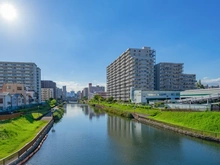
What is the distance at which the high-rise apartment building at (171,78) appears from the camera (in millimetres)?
71688

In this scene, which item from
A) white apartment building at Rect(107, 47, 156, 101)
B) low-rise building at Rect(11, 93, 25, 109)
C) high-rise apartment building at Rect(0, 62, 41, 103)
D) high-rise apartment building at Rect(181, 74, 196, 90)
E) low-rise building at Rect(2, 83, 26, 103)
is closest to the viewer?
low-rise building at Rect(11, 93, 25, 109)

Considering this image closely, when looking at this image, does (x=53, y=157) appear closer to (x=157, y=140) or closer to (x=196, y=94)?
(x=157, y=140)

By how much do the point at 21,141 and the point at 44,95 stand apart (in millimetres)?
99650

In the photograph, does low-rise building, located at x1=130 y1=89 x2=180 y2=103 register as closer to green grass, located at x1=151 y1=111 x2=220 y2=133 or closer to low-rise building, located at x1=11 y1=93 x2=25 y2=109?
green grass, located at x1=151 y1=111 x2=220 y2=133

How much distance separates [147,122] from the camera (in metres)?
33.4

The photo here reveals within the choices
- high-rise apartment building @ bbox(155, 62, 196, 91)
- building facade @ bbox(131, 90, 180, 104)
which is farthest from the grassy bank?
high-rise apartment building @ bbox(155, 62, 196, 91)

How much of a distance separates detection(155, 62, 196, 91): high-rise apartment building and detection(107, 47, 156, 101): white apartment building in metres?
6.30

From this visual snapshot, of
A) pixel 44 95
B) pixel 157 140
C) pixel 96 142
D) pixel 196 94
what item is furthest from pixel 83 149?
pixel 44 95

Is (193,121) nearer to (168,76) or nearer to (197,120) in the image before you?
(197,120)

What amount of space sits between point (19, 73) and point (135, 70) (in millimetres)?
48892

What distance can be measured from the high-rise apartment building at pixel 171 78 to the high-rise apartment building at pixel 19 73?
5511cm

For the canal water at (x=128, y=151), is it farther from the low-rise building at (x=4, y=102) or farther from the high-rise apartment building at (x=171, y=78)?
the high-rise apartment building at (x=171, y=78)

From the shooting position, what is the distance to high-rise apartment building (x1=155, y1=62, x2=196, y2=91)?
71.7 metres

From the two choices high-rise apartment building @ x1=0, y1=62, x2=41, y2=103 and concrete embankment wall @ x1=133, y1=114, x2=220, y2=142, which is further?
high-rise apartment building @ x1=0, y1=62, x2=41, y2=103
